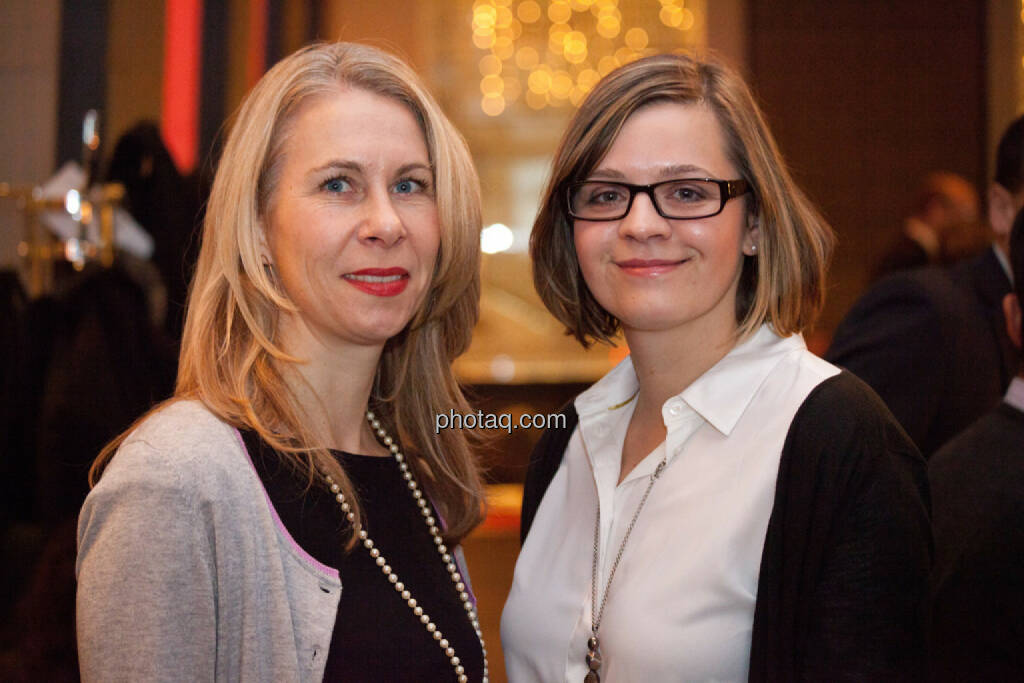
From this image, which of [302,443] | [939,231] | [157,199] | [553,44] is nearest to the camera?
[302,443]

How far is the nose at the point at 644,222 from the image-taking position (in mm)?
1425

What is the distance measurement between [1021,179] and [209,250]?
5.61 feet

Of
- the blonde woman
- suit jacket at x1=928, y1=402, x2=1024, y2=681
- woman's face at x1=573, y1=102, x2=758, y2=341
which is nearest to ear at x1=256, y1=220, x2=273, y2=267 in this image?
the blonde woman

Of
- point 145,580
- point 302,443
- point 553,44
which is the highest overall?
point 553,44

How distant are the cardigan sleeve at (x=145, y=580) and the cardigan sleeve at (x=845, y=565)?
26.9 inches

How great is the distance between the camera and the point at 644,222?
1425 millimetres

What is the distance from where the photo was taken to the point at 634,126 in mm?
1460

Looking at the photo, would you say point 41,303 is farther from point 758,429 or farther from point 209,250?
point 758,429

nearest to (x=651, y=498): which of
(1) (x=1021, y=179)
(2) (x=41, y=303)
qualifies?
(1) (x=1021, y=179)

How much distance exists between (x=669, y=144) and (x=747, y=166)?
0.13 m

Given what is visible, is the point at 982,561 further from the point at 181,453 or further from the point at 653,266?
the point at 181,453

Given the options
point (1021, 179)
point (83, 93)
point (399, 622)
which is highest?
point (83, 93)

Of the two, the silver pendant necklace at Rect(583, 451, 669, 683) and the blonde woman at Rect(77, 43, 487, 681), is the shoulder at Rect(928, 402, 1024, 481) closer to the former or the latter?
the silver pendant necklace at Rect(583, 451, 669, 683)

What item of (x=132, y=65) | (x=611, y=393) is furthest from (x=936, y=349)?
(x=132, y=65)
